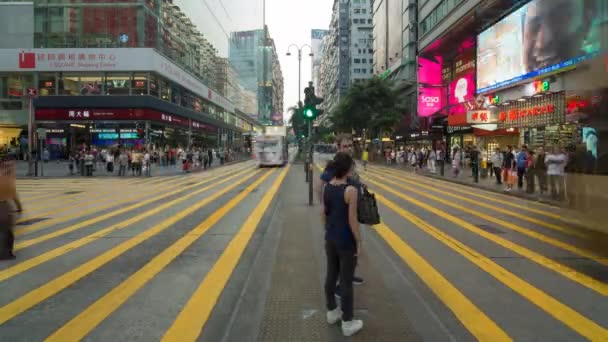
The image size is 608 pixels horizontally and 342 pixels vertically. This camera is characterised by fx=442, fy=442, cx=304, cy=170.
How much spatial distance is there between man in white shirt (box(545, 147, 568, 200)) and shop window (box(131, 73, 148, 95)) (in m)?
39.0

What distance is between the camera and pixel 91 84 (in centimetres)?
4456

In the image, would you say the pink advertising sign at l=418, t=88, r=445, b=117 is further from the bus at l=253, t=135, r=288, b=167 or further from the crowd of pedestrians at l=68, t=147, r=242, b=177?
the crowd of pedestrians at l=68, t=147, r=242, b=177

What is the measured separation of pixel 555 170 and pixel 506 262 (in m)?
9.40

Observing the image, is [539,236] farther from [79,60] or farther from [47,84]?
[47,84]

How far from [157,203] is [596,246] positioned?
11.6 m

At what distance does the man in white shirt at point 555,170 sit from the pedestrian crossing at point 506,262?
7.19ft

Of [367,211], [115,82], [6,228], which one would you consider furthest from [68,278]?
[115,82]

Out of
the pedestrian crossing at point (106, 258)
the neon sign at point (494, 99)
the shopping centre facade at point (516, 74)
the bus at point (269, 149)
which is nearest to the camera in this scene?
the pedestrian crossing at point (106, 258)

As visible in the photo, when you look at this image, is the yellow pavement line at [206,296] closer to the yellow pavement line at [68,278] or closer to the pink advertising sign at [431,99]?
the yellow pavement line at [68,278]

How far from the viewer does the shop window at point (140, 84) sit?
44469 mm

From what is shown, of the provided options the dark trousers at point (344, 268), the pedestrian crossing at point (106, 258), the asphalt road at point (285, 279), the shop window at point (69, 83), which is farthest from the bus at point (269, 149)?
the dark trousers at point (344, 268)

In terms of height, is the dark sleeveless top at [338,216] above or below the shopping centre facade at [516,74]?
below

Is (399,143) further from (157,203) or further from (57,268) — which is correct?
(57,268)

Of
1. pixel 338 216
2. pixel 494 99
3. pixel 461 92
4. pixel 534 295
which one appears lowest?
pixel 534 295
